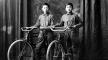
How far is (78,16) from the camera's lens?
24.0ft

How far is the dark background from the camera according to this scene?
723 cm

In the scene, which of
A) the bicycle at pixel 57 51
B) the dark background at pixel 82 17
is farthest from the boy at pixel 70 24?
the dark background at pixel 82 17

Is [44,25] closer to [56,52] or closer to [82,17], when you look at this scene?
[56,52]

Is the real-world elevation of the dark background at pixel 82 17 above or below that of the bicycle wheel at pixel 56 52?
above

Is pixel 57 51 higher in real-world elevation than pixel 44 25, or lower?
lower

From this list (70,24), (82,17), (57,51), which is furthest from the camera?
(82,17)

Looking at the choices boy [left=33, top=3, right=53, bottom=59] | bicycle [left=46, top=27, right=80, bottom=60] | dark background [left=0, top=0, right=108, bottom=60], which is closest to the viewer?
bicycle [left=46, top=27, right=80, bottom=60]

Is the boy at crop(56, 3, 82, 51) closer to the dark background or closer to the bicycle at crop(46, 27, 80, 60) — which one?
the bicycle at crop(46, 27, 80, 60)

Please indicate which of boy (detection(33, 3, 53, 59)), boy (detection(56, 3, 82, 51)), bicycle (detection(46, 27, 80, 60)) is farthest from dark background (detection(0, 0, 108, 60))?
bicycle (detection(46, 27, 80, 60))

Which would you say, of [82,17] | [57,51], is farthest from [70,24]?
[57,51]

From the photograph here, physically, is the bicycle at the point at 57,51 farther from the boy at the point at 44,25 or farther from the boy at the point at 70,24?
the boy at the point at 44,25

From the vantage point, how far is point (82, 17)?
7324mm

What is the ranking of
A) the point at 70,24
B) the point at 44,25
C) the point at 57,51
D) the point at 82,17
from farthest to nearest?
the point at 82,17
the point at 44,25
the point at 70,24
the point at 57,51

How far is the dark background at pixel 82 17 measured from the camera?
723 cm
